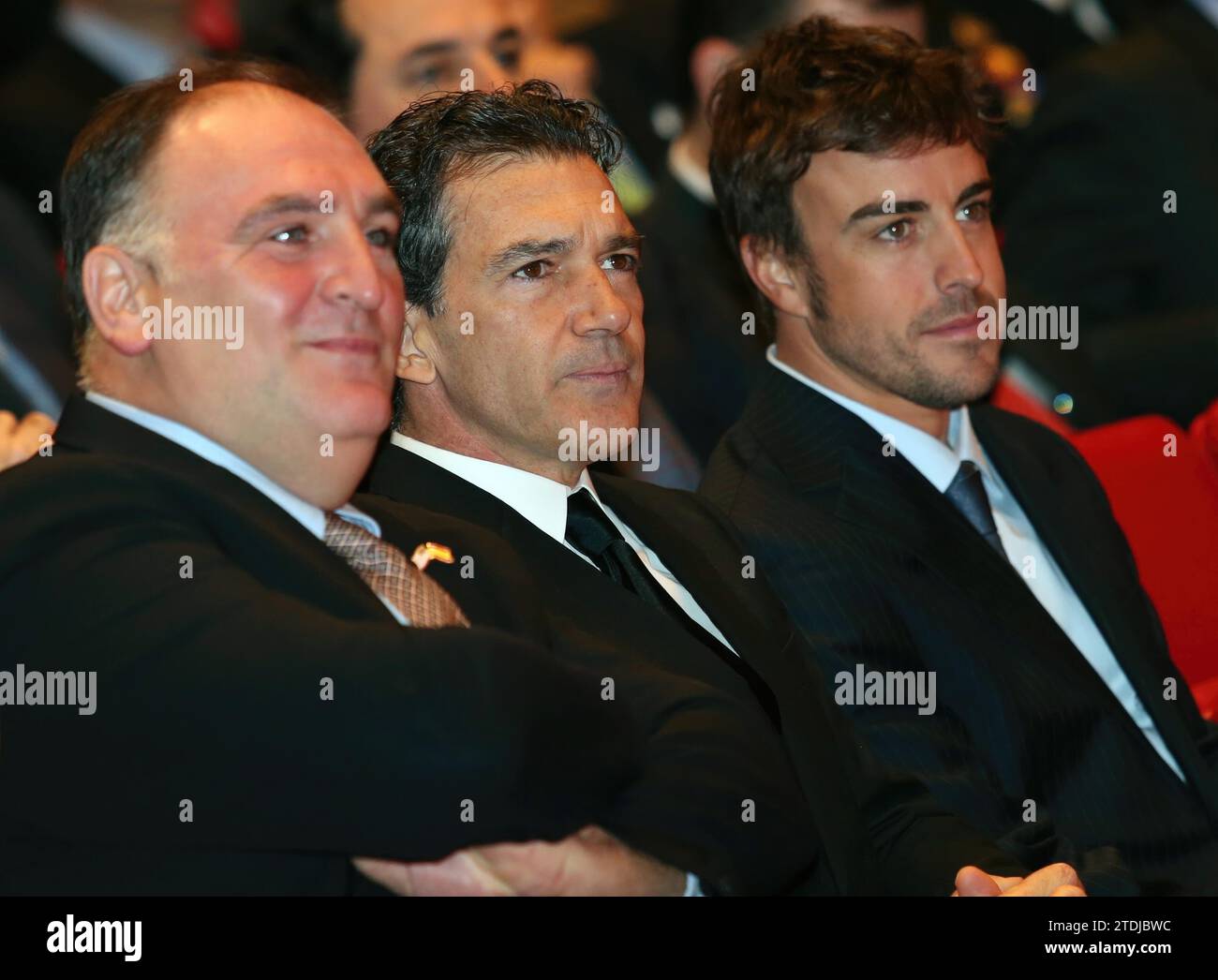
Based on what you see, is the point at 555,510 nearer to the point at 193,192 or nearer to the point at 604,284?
the point at 604,284

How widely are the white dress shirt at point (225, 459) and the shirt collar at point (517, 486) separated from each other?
415mm

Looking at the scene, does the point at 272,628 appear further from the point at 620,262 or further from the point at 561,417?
the point at 620,262

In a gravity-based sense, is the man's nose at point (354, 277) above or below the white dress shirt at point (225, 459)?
above

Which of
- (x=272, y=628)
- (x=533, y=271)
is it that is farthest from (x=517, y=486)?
(x=272, y=628)

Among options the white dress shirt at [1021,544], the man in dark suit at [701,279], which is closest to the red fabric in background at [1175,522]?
the white dress shirt at [1021,544]

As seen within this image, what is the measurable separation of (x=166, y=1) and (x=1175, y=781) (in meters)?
3.64

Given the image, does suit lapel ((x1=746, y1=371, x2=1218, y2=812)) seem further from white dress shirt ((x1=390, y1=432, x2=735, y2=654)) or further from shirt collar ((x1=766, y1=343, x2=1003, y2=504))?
white dress shirt ((x1=390, y1=432, x2=735, y2=654))

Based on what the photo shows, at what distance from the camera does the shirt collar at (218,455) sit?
163 cm

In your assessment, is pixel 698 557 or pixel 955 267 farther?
pixel 955 267

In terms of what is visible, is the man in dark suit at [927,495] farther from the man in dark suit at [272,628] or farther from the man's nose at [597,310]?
the man in dark suit at [272,628]

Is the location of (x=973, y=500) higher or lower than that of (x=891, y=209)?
lower

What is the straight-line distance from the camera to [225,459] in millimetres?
1632

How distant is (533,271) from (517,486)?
27 cm

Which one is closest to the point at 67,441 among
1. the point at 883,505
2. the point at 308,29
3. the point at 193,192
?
the point at 193,192
